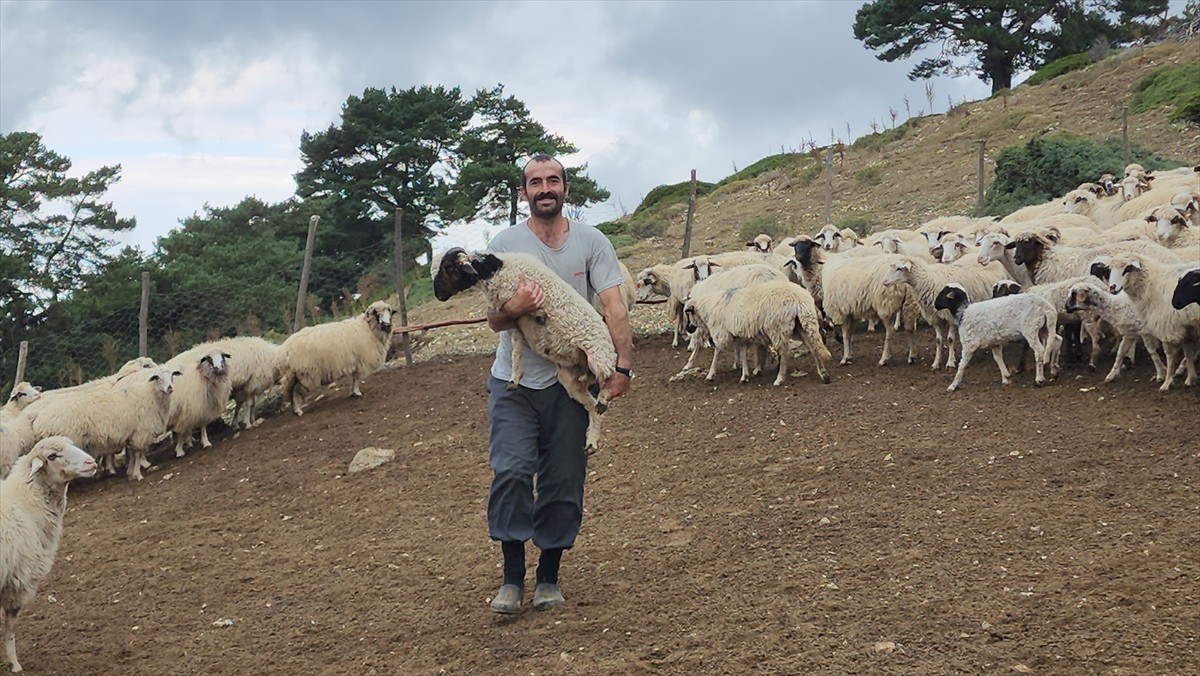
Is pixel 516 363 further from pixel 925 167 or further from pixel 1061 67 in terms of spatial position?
pixel 1061 67

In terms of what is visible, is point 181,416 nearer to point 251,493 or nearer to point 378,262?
point 251,493

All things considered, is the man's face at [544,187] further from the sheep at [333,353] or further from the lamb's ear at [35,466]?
the sheep at [333,353]

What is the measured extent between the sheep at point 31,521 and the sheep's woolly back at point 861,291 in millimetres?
7569

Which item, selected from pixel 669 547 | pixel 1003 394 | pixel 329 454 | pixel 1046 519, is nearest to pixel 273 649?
pixel 669 547

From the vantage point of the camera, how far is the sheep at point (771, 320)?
1049cm

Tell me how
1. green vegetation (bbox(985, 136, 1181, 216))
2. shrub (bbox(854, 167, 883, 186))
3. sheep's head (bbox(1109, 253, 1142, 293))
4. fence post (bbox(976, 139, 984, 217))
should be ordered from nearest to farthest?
sheep's head (bbox(1109, 253, 1142, 293)) < green vegetation (bbox(985, 136, 1181, 216)) < fence post (bbox(976, 139, 984, 217)) < shrub (bbox(854, 167, 883, 186))

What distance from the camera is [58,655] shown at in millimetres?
6262

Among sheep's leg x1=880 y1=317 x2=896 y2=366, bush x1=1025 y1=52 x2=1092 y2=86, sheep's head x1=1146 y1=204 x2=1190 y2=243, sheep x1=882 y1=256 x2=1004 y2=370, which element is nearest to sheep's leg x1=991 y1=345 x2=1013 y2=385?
sheep x1=882 y1=256 x2=1004 y2=370

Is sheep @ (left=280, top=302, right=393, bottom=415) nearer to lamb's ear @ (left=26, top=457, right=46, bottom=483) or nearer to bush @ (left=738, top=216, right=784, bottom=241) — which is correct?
lamb's ear @ (left=26, top=457, right=46, bottom=483)

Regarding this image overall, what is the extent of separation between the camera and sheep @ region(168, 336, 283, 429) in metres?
13.0

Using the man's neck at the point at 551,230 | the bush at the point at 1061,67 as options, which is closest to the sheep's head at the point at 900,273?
the man's neck at the point at 551,230

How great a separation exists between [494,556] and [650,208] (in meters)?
28.2

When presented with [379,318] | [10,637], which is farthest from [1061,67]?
[10,637]

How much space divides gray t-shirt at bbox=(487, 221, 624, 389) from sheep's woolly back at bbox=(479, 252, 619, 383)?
0.47 feet
